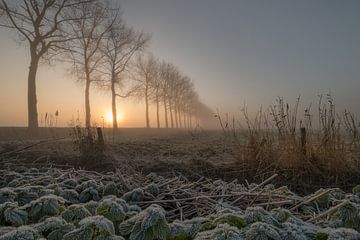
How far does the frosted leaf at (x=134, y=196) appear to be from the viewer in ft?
10.0

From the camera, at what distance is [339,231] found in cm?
162

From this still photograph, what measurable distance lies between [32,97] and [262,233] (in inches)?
700

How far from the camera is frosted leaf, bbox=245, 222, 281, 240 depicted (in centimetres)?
159

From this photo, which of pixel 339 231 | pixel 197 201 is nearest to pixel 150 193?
pixel 197 201

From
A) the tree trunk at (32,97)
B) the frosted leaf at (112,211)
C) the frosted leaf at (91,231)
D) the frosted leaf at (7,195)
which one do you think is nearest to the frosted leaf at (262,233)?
the frosted leaf at (91,231)

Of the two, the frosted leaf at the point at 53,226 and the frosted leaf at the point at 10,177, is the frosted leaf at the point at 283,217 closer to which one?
the frosted leaf at the point at 53,226

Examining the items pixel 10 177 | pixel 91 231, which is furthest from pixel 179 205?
pixel 10 177

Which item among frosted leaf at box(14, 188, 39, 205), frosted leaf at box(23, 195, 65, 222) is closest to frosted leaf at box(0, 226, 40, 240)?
frosted leaf at box(23, 195, 65, 222)

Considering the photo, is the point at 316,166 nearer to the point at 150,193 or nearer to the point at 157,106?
the point at 150,193

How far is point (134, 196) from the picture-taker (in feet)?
10.00

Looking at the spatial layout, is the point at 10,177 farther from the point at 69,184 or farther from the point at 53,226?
the point at 53,226

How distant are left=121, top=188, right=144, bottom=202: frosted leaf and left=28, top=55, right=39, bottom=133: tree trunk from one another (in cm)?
1573

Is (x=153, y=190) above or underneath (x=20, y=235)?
underneath

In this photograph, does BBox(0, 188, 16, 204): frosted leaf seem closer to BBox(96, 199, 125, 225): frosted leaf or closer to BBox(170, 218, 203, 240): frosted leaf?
BBox(96, 199, 125, 225): frosted leaf
